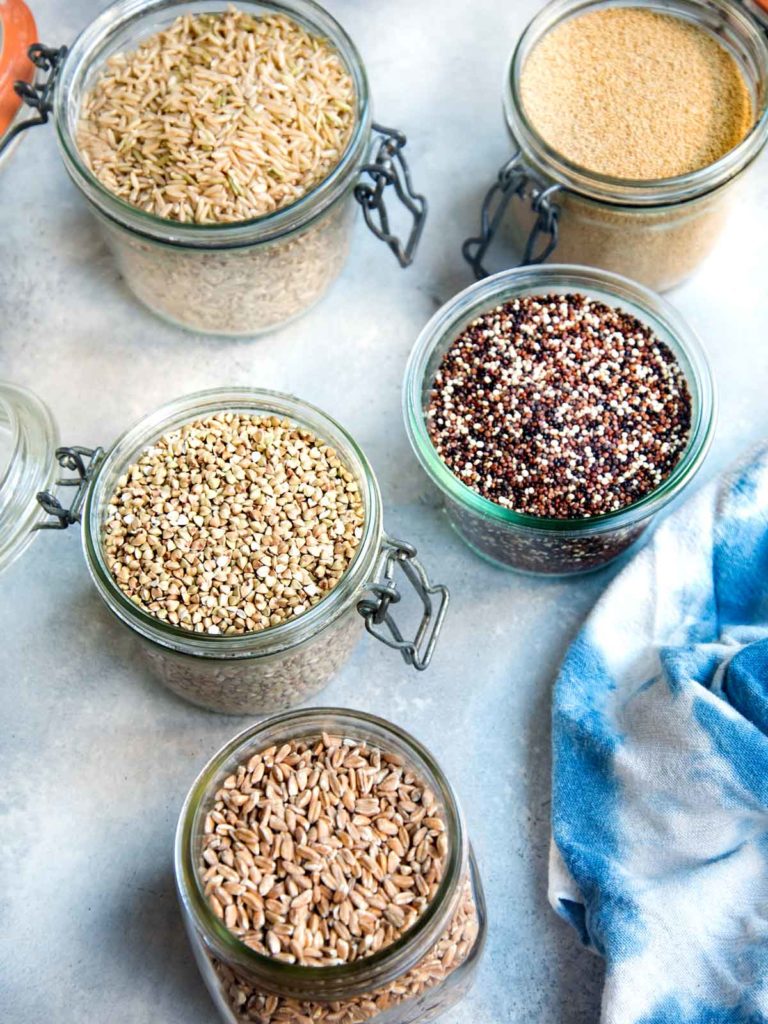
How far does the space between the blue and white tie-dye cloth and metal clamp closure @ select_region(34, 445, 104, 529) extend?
74 centimetres

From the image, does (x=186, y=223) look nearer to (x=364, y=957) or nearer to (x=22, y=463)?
(x=22, y=463)

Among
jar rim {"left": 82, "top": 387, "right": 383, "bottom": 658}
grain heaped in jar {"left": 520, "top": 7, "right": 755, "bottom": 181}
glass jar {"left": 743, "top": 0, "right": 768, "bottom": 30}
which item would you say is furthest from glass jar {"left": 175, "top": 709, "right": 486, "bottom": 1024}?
glass jar {"left": 743, "top": 0, "right": 768, "bottom": 30}

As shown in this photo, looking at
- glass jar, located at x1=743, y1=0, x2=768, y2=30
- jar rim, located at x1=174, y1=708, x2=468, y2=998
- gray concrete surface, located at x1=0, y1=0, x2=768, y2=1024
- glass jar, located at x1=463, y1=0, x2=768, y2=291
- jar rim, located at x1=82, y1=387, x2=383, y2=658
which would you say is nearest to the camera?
jar rim, located at x1=174, y1=708, x2=468, y2=998

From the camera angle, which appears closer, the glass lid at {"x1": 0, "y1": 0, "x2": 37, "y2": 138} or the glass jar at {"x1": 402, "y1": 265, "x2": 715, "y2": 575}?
the glass jar at {"x1": 402, "y1": 265, "x2": 715, "y2": 575}

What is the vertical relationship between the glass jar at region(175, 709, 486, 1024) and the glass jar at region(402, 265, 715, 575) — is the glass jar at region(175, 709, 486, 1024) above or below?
below

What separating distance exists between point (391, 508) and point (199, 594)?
0.45m

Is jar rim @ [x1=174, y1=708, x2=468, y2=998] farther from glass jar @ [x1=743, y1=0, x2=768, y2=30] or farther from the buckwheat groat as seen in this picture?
glass jar @ [x1=743, y1=0, x2=768, y2=30]

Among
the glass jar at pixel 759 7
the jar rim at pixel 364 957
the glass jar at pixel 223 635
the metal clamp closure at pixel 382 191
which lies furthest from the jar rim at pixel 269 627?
the glass jar at pixel 759 7

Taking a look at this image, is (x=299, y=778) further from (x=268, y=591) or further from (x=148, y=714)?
(x=148, y=714)

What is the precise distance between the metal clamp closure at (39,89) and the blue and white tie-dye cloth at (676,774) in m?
1.12

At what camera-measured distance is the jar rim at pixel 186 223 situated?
2.03 m

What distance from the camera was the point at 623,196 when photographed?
2.07 m

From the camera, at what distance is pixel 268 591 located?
1868mm

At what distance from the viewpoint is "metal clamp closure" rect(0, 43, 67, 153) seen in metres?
2.09
